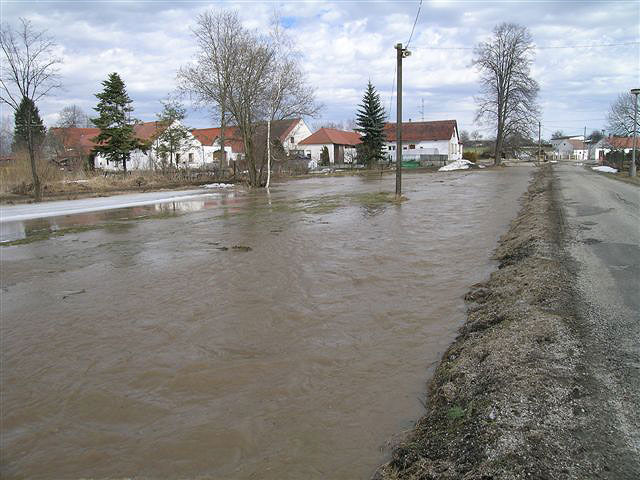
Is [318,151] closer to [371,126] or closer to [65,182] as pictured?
[371,126]

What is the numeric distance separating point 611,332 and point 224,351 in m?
4.10

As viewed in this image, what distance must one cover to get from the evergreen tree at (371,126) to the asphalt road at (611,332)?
156 ft

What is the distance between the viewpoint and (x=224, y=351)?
5449mm

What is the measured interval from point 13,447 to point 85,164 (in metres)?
39.2

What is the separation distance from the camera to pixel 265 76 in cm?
3394

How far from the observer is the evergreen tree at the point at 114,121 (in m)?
43.1

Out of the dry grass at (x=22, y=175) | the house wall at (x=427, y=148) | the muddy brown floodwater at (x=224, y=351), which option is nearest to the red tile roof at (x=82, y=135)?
the dry grass at (x=22, y=175)

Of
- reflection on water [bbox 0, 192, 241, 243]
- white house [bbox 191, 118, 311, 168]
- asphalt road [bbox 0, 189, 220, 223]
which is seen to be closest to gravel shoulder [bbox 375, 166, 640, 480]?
reflection on water [bbox 0, 192, 241, 243]

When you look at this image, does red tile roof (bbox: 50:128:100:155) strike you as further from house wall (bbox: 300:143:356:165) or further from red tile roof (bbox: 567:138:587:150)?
red tile roof (bbox: 567:138:587:150)

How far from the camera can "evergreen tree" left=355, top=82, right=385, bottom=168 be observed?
185ft

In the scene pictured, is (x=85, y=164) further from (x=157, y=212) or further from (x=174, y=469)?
(x=174, y=469)

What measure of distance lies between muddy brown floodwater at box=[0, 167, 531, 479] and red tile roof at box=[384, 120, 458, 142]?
65.4 metres

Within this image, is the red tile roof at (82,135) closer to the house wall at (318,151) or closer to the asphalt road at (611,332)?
the house wall at (318,151)

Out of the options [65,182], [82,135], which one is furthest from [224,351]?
[82,135]
